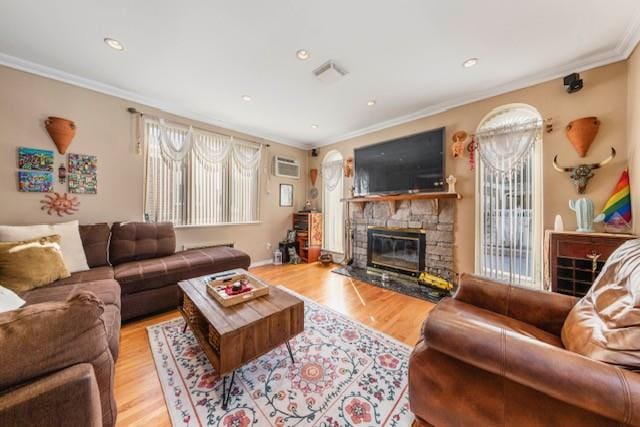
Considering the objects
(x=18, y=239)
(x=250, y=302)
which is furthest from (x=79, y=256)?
(x=250, y=302)

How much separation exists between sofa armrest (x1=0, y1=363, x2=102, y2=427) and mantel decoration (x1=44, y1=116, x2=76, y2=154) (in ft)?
9.93

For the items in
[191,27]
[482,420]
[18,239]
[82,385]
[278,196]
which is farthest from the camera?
[278,196]

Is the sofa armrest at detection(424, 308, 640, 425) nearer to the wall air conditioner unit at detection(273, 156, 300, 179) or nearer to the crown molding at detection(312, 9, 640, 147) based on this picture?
the crown molding at detection(312, 9, 640, 147)

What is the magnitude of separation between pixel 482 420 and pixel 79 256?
11.2 feet

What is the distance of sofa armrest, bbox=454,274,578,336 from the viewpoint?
1.37 metres

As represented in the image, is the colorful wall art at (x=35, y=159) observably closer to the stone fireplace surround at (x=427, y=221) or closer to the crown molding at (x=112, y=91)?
the crown molding at (x=112, y=91)

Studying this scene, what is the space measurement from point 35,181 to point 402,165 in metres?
4.52

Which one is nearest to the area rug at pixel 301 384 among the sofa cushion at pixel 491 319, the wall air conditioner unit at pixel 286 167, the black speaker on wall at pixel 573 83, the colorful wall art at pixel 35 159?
the sofa cushion at pixel 491 319

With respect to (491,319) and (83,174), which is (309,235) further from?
A: (491,319)

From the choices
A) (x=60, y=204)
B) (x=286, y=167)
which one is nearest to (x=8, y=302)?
(x=60, y=204)

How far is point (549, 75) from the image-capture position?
2416 mm

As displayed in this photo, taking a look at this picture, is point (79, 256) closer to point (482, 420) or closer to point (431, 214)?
point (482, 420)

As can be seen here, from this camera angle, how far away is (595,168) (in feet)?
7.23

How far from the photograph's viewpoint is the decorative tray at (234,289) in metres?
1.65
